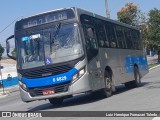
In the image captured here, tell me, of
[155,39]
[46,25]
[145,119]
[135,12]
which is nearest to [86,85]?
[46,25]

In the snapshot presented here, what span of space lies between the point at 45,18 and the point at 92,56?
2095 millimetres

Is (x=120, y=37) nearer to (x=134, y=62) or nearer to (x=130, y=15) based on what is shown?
(x=134, y=62)

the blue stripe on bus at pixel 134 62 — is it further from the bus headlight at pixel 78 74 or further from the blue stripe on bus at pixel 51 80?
the blue stripe on bus at pixel 51 80

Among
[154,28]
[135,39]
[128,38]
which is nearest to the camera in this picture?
[128,38]

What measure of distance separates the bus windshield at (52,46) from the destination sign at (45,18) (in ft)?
1.03

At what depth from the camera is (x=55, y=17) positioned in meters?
15.2

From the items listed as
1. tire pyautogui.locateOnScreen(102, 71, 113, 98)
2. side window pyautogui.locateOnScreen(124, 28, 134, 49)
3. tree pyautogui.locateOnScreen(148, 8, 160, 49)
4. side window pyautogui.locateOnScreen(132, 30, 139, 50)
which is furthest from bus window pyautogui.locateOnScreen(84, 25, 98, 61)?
tree pyautogui.locateOnScreen(148, 8, 160, 49)

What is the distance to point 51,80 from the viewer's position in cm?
1458

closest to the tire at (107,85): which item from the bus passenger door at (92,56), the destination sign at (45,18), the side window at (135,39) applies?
the bus passenger door at (92,56)

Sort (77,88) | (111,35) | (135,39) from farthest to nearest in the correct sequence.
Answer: (135,39), (111,35), (77,88)

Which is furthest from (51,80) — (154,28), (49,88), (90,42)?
(154,28)

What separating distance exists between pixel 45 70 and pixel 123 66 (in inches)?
230

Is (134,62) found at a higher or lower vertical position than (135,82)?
higher

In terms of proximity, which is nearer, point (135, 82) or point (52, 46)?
point (52, 46)
